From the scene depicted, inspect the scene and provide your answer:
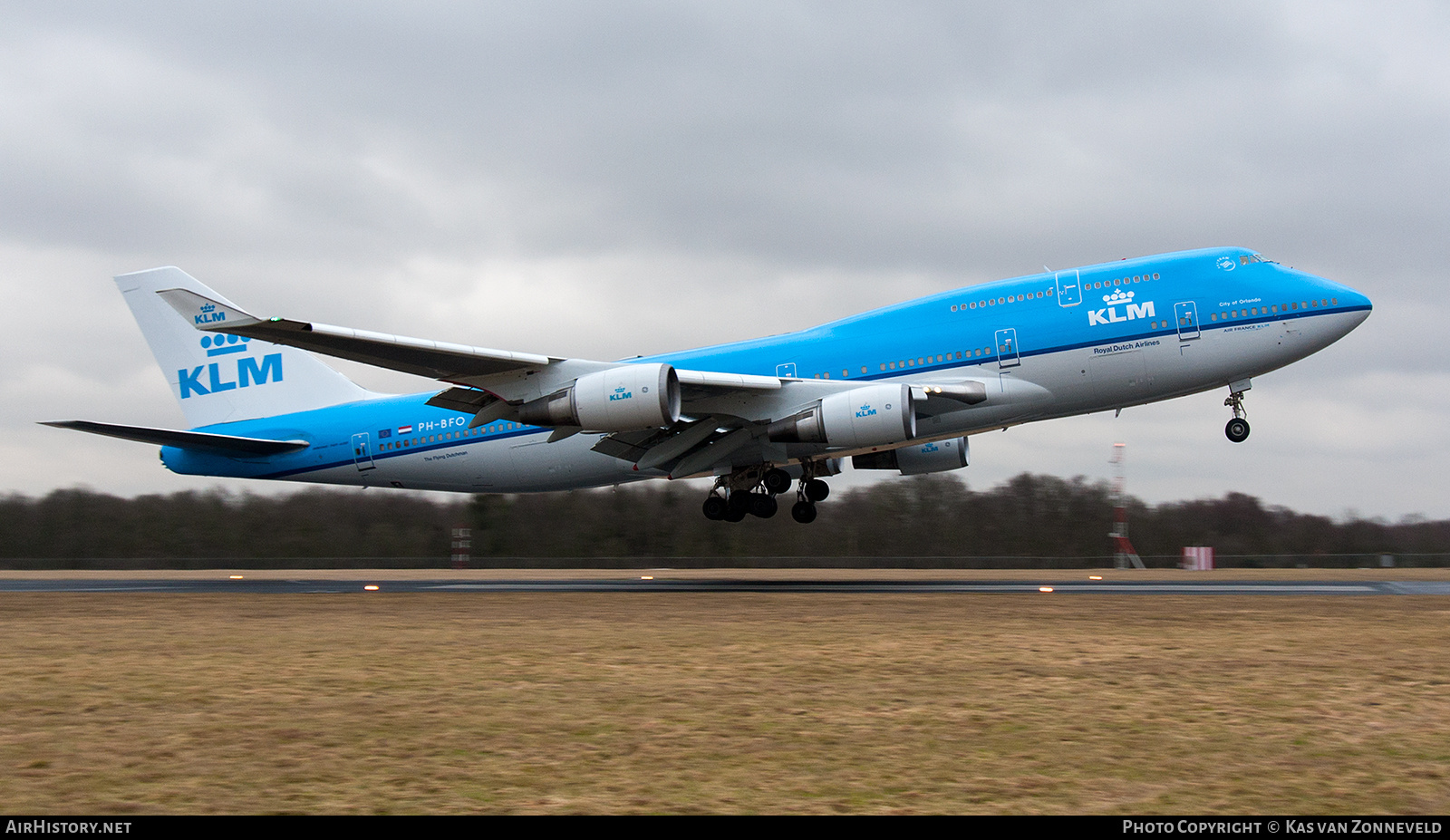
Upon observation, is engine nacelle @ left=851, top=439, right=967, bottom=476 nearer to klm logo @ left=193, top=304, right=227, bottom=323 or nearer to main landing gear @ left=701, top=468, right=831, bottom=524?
main landing gear @ left=701, top=468, right=831, bottom=524

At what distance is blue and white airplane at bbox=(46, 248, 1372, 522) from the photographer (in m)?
25.1

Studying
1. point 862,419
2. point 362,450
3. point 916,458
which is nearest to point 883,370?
point 862,419

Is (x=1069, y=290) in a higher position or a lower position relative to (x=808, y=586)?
higher

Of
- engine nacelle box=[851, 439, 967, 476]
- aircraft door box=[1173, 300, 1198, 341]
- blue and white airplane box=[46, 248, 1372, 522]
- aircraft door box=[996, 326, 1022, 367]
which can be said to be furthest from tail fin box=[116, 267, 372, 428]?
aircraft door box=[1173, 300, 1198, 341]

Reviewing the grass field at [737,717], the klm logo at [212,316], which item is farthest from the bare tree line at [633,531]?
the grass field at [737,717]

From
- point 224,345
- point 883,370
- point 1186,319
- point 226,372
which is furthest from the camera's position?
point 224,345

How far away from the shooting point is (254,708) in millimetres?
10117

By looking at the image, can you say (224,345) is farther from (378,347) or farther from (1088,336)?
(1088,336)

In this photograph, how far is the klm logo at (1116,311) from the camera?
2602cm

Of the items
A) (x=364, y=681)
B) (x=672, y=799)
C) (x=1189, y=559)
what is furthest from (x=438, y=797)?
(x=1189, y=559)

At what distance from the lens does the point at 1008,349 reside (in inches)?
1041

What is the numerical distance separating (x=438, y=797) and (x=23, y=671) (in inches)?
297

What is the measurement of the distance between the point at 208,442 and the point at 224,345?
12.9 feet

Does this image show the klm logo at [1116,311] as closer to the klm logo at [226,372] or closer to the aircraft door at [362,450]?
the aircraft door at [362,450]
